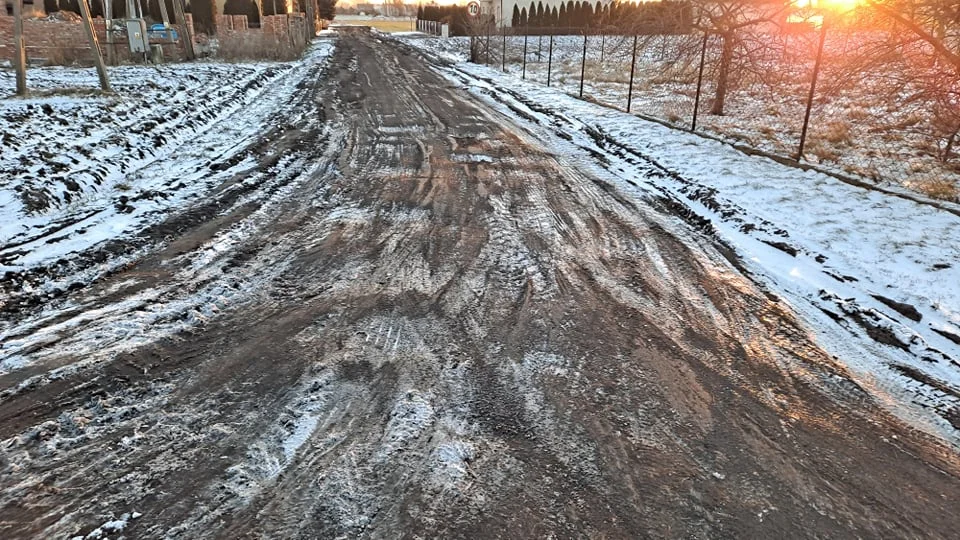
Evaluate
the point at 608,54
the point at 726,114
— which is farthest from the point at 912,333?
the point at 608,54

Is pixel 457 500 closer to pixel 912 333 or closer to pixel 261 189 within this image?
pixel 912 333

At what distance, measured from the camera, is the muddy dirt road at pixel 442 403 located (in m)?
2.40

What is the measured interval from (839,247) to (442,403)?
4.35m

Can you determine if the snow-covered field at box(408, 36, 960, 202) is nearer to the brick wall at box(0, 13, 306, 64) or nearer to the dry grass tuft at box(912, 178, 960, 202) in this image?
the dry grass tuft at box(912, 178, 960, 202)

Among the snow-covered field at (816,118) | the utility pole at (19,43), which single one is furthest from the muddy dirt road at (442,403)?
the utility pole at (19,43)

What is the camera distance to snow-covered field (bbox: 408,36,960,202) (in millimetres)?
8078

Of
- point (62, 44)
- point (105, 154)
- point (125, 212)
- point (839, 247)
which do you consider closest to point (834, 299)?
point (839, 247)

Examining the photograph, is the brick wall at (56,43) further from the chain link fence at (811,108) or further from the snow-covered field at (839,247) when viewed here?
the snow-covered field at (839,247)

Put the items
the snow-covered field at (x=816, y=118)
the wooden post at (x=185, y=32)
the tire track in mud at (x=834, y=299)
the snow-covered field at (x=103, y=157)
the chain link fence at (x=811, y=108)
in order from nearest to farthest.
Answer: the tire track in mud at (x=834, y=299) < the snow-covered field at (x=103, y=157) < the chain link fence at (x=811, y=108) < the snow-covered field at (x=816, y=118) < the wooden post at (x=185, y=32)

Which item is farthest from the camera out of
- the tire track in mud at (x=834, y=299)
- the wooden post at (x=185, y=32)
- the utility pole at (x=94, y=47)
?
the wooden post at (x=185, y=32)

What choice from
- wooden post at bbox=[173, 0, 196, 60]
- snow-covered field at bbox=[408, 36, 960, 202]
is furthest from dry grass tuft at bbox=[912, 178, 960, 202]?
wooden post at bbox=[173, 0, 196, 60]

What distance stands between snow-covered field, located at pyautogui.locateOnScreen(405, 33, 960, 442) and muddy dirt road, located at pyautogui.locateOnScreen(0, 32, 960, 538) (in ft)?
1.05

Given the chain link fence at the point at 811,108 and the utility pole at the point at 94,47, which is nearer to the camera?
the chain link fence at the point at 811,108

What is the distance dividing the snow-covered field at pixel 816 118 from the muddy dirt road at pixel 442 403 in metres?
4.68
